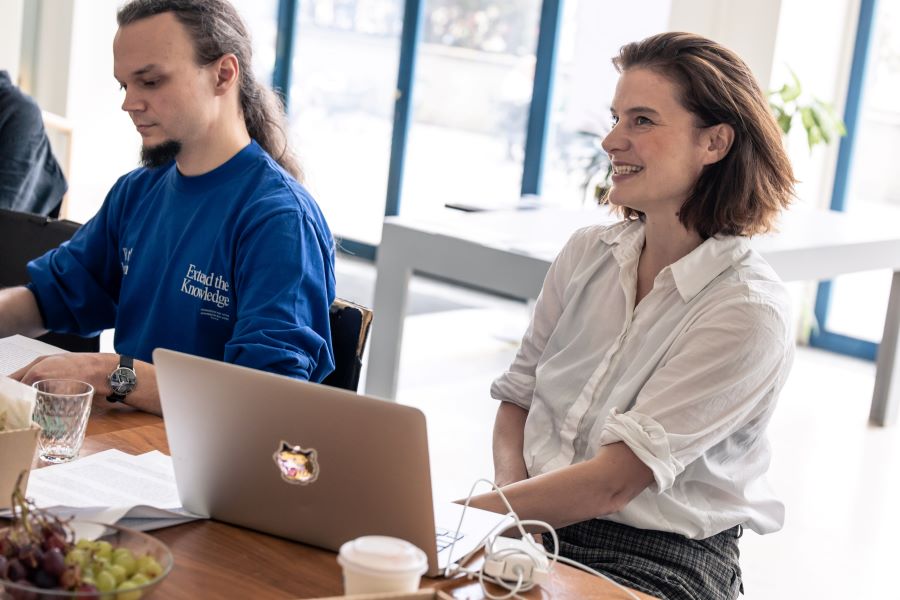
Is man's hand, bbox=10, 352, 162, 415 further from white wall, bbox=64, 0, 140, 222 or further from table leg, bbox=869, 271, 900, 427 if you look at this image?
white wall, bbox=64, 0, 140, 222

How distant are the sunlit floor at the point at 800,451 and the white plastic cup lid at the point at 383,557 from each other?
4.82 feet

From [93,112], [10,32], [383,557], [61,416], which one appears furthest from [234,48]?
[93,112]

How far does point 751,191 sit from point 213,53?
892mm

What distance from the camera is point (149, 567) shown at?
1.05 m

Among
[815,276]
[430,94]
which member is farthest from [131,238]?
[430,94]

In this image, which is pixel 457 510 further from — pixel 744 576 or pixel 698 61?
pixel 744 576

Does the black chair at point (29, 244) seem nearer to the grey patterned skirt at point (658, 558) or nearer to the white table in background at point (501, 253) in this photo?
the grey patterned skirt at point (658, 558)

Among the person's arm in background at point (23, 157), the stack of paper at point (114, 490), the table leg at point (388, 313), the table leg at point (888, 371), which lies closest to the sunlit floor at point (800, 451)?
the table leg at point (888, 371)

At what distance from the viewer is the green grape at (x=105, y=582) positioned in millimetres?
999

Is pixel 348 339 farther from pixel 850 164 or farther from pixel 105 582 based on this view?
pixel 850 164

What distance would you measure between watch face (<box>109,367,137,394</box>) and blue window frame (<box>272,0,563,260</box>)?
4.50 meters

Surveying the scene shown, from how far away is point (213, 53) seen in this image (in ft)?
6.41

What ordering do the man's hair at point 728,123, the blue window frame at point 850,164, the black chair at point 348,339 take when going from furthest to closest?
1. the blue window frame at point 850,164
2. the black chair at point 348,339
3. the man's hair at point 728,123

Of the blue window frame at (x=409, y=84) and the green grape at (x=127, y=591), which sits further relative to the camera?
the blue window frame at (x=409, y=84)
